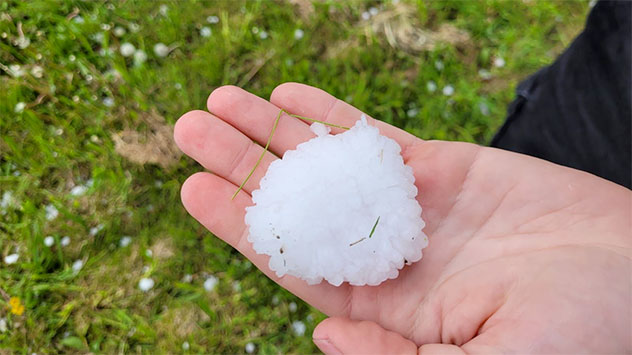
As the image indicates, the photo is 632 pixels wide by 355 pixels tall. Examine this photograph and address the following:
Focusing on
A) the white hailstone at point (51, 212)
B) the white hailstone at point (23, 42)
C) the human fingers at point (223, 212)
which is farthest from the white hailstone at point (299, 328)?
the white hailstone at point (23, 42)

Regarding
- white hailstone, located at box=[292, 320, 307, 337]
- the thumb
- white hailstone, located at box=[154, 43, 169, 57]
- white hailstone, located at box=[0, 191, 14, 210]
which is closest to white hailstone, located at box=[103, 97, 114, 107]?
white hailstone, located at box=[154, 43, 169, 57]

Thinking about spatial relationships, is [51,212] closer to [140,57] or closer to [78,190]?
[78,190]

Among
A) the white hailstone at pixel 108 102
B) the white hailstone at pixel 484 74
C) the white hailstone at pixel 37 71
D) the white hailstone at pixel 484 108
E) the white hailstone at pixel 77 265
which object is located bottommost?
the white hailstone at pixel 77 265

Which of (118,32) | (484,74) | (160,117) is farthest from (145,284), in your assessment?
(484,74)

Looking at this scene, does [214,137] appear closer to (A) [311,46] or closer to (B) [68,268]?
(B) [68,268]

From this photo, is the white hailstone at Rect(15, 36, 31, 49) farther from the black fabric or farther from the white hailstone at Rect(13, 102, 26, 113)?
the black fabric

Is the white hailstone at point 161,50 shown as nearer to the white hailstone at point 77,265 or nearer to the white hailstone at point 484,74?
the white hailstone at point 77,265

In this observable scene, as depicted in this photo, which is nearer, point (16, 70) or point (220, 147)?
point (220, 147)
